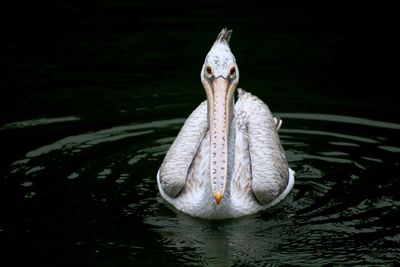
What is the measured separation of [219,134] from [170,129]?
2645mm

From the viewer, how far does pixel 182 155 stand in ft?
24.5

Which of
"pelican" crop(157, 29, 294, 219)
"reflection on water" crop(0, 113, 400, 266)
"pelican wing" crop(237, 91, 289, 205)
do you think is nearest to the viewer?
"reflection on water" crop(0, 113, 400, 266)

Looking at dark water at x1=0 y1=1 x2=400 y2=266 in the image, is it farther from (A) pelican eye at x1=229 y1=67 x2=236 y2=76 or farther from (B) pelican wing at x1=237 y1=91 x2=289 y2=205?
(A) pelican eye at x1=229 y1=67 x2=236 y2=76

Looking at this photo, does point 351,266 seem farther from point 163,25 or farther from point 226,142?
point 163,25

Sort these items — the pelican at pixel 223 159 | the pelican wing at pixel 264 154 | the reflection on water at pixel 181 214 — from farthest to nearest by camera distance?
1. the pelican wing at pixel 264 154
2. the pelican at pixel 223 159
3. the reflection on water at pixel 181 214

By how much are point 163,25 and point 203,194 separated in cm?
630

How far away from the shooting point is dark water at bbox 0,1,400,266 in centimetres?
647

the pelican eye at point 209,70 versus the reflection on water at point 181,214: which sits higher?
the pelican eye at point 209,70

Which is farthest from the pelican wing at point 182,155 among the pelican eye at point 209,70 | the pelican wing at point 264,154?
the pelican eye at point 209,70

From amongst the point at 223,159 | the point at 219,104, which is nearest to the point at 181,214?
the point at 223,159

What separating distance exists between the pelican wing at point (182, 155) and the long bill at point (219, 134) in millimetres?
844

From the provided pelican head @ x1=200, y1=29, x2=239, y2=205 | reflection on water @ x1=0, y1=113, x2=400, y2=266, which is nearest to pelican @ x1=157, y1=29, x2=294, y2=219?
pelican head @ x1=200, y1=29, x2=239, y2=205

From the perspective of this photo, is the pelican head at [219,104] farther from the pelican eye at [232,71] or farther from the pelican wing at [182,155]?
the pelican wing at [182,155]

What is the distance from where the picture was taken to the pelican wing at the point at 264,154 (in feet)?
23.4
